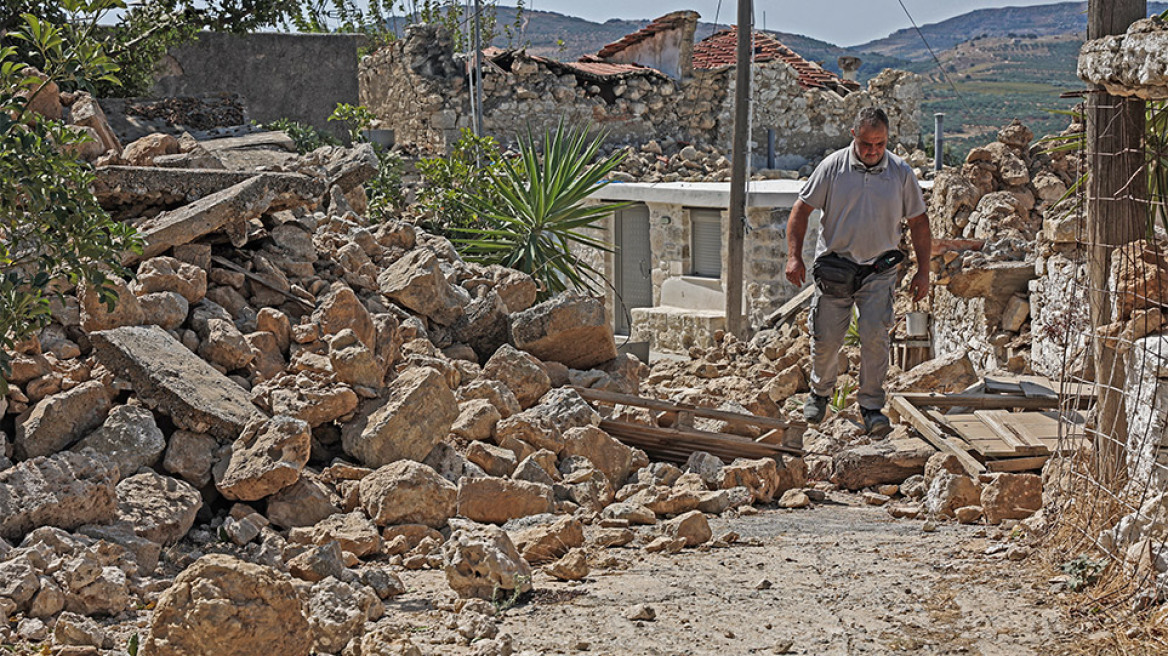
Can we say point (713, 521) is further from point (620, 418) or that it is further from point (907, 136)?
point (907, 136)

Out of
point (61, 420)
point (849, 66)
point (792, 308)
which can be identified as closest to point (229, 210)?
point (61, 420)

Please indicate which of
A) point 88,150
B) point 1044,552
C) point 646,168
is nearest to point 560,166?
point 88,150

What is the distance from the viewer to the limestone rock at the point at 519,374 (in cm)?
677

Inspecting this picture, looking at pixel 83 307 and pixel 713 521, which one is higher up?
pixel 83 307

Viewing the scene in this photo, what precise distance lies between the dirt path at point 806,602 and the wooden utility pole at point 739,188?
32.4 ft

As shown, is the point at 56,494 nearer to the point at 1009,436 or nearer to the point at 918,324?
the point at 1009,436

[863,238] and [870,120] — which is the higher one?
[870,120]

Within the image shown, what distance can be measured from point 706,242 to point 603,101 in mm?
4735

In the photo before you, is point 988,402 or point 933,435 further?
point 988,402

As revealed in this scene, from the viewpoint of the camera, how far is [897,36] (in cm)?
9238

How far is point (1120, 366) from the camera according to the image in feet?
15.4

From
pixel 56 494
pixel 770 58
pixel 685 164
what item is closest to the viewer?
pixel 56 494

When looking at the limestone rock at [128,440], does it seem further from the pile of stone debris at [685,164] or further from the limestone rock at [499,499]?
the pile of stone debris at [685,164]

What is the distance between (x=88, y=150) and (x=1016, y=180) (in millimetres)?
7831
